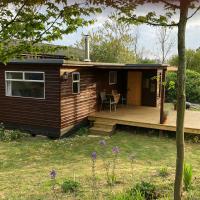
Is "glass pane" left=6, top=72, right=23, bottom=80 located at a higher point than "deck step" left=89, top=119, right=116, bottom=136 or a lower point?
higher

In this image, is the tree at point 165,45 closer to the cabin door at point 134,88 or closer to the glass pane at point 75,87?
the cabin door at point 134,88

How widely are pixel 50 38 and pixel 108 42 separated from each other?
79.5ft

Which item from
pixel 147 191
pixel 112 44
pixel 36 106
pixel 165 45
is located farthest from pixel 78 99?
pixel 165 45

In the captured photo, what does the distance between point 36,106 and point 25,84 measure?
976mm

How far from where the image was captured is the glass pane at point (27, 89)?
39.0 ft

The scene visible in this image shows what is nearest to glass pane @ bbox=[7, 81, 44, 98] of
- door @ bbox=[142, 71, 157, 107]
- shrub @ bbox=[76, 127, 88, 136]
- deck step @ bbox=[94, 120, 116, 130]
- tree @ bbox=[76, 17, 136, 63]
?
shrub @ bbox=[76, 127, 88, 136]

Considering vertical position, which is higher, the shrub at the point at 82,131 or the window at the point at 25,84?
the window at the point at 25,84

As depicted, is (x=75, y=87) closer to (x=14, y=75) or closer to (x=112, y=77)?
(x=14, y=75)

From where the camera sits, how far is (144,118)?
13.0 m

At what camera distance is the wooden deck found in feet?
38.8

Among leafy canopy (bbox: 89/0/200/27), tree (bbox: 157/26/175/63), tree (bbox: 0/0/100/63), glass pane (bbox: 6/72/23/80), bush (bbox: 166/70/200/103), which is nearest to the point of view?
leafy canopy (bbox: 89/0/200/27)

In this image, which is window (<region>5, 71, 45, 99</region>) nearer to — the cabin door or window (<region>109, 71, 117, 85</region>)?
window (<region>109, 71, 117, 85</region>)

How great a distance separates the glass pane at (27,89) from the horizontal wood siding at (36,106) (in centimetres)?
20

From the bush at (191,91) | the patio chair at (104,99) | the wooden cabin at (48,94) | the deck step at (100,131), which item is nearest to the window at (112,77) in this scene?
the patio chair at (104,99)
